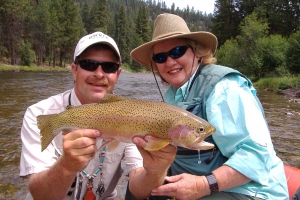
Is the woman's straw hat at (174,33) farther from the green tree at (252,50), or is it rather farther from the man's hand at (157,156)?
the green tree at (252,50)

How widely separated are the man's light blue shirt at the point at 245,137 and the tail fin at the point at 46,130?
1.46 metres

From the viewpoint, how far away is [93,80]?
3049mm

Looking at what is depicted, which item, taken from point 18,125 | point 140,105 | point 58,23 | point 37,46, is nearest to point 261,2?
point 58,23

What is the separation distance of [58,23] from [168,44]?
52.0 metres

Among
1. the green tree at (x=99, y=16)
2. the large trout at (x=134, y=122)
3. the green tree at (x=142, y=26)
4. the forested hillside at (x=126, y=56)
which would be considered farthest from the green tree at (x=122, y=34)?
the large trout at (x=134, y=122)

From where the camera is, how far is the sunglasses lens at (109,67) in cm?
310

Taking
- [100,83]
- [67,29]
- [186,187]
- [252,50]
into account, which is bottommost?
[186,187]

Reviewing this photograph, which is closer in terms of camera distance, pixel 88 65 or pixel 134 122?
pixel 134 122

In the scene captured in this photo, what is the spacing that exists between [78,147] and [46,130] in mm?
473

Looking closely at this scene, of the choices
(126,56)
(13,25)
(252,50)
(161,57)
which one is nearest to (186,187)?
(161,57)

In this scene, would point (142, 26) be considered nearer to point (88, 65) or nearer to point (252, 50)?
point (252, 50)

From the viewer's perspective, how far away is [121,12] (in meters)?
84.6

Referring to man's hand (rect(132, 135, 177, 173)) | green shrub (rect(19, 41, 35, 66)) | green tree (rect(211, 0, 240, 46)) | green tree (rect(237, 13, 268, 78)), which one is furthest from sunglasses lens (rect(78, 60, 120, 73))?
green tree (rect(211, 0, 240, 46))

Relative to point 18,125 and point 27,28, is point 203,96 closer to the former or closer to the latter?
point 18,125
